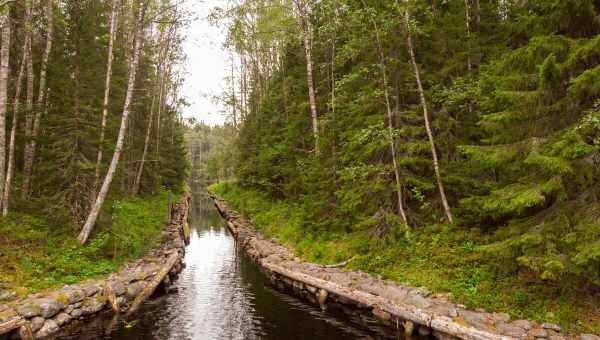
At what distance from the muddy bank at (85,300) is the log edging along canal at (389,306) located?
15.9 ft

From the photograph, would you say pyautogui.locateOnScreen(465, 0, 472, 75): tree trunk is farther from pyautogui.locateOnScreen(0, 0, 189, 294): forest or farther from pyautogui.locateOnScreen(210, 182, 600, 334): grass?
pyautogui.locateOnScreen(0, 0, 189, 294): forest

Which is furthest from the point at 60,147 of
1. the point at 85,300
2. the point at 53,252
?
the point at 85,300

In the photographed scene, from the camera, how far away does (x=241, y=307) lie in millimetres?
12453

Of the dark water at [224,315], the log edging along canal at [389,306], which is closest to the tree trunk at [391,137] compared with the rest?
the log edging along canal at [389,306]

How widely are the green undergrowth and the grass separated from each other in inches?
314

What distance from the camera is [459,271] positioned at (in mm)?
10555

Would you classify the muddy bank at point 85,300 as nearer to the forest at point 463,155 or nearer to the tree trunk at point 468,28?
the forest at point 463,155

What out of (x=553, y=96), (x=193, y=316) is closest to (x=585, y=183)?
(x=553, y=96)

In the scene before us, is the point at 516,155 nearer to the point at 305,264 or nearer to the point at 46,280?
the point at 305,264

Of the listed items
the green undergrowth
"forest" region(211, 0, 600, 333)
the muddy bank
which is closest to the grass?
"forest" region(211, 0, 600, 333)

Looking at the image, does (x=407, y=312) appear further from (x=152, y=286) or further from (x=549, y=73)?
(x=152, y=286)

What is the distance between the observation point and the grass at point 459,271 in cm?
809

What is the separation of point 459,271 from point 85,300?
1144 cm

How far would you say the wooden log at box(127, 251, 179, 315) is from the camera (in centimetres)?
1178
